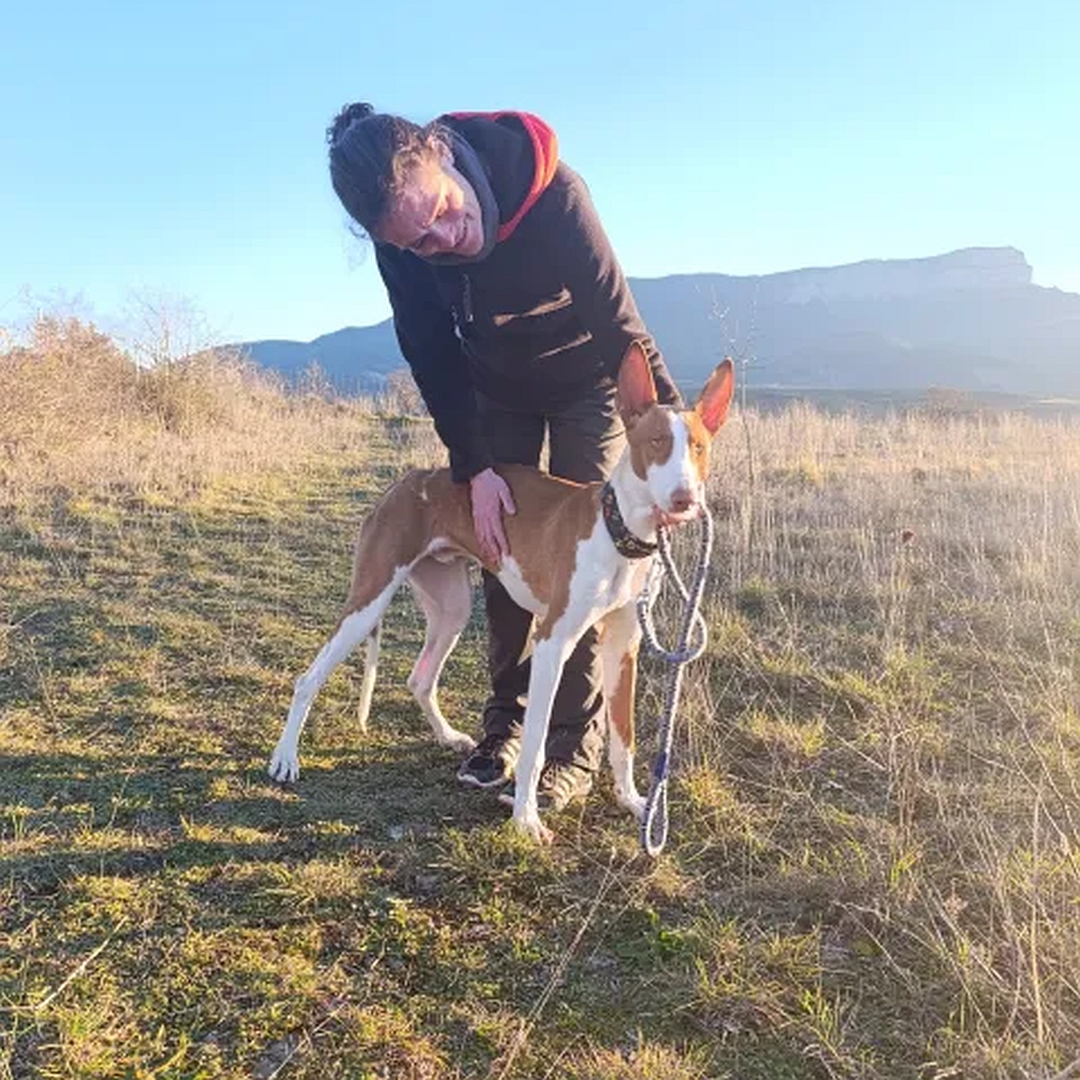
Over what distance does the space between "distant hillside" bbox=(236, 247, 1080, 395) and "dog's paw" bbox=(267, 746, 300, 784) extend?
8565 cm

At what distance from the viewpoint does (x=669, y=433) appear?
9.64 feet

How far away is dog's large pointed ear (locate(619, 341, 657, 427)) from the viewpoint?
3.04 meters

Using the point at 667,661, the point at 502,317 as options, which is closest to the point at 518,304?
the point at 502,317

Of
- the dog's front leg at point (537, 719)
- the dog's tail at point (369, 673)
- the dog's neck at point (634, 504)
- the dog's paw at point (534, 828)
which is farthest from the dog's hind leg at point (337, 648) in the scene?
the dog's neck at point (634, 504)

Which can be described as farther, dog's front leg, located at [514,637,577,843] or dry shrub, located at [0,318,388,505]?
dry shrub, located at [0,318,388,505]

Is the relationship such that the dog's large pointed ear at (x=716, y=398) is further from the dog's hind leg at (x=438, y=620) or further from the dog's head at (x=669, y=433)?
the dog's hind leg at (x=438, y=620)

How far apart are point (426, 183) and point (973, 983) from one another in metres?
2.67

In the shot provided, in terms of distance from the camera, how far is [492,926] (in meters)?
2.83

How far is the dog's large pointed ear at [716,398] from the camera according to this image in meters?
3.06

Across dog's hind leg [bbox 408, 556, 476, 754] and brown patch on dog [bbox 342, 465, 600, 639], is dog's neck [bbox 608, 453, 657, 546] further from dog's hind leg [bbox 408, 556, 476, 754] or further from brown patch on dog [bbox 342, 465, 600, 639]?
dog's hind leg [bbox 408, 556, 476, 754]

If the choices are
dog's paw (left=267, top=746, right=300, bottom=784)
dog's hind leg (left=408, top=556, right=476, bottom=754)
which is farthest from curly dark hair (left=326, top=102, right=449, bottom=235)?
dog's paw (left=267, top=746, right=300, bottom=784)

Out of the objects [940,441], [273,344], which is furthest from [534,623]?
[273,344]

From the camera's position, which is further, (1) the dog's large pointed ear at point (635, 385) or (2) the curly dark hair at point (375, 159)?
(1) the dog's large pointed ear at point (635, 385)

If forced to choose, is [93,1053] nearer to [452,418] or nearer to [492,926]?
[492,926]
